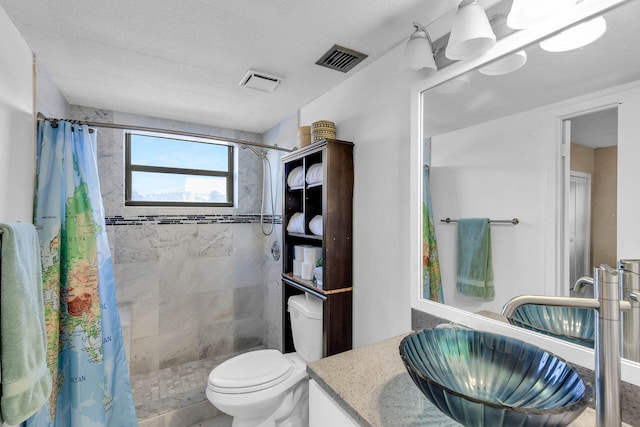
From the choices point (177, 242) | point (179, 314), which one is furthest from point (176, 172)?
point (179, 314)

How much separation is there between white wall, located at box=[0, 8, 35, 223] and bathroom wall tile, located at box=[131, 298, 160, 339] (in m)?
1.31

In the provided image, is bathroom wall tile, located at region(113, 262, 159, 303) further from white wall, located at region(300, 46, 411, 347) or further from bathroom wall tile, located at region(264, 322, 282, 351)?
white wall, located at region(300, 46, 411, 347)

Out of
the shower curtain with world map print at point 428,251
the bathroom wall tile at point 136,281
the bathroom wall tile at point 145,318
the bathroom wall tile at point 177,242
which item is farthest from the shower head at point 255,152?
the shower curtain with world map print at point 428,251

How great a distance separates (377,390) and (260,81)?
1.78 m

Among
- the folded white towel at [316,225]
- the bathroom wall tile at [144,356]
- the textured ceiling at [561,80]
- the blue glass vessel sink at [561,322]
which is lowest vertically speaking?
the bathroom wall tile at [144,356]

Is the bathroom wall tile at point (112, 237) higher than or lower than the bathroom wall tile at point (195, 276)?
higher

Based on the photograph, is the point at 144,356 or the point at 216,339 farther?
the point at 216,339

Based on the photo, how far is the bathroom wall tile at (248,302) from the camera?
2.98 m

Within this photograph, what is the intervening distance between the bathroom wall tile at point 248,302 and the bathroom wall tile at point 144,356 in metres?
0.72

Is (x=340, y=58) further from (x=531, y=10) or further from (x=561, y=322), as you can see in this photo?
(x=561, y=322)

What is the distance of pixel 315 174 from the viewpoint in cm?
193

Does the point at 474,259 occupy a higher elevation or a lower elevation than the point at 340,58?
lower

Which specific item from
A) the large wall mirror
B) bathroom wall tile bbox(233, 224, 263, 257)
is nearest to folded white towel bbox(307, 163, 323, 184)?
the large wall mirror

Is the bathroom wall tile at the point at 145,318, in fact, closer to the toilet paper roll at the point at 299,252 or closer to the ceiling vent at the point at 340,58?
the toilet paper roll at the point at 299,252
